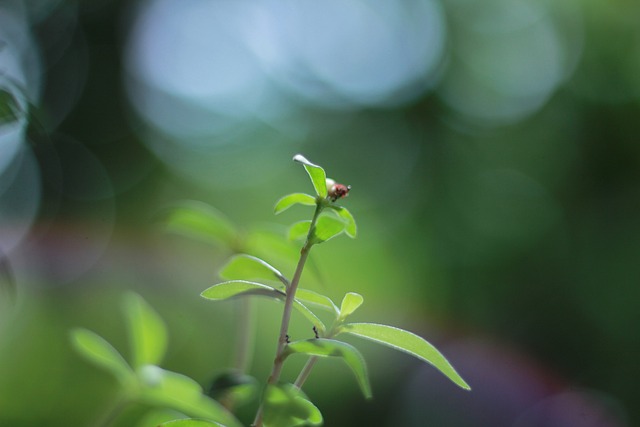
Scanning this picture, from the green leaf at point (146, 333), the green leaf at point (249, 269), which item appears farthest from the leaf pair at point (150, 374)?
the green leaf at point (249, 269)

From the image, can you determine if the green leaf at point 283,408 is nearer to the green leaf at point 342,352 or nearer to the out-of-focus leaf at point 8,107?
the green leaf at point 342,352

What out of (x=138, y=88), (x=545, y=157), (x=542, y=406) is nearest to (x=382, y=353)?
(x=542, y=406)

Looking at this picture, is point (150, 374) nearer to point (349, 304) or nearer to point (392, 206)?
point (349, 304)

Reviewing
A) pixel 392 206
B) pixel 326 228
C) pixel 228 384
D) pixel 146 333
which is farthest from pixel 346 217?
pixel 392 206

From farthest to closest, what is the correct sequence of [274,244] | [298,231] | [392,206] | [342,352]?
[392,206] < [274,244] < [298,231] < [342,352]

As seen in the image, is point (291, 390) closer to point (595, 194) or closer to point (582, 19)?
point (595, 194)
